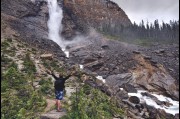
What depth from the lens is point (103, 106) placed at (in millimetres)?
22688

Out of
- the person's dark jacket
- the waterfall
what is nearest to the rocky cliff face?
the waterfall

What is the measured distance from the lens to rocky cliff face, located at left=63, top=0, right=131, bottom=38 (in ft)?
392

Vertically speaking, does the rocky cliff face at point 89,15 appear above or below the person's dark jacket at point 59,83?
above

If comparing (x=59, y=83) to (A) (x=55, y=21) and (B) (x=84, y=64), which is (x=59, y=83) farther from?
(A) (x=55, y=21)

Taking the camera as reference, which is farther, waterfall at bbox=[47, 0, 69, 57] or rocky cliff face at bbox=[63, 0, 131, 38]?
rocky cliff face at bbox=[63, 0, 131, 38]

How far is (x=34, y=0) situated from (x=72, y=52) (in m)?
41.0

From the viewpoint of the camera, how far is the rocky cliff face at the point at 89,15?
119594mm

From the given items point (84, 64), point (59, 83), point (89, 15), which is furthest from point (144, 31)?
point (59, 83)

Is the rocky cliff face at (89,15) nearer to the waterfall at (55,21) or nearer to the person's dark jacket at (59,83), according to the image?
the waterfall at (55,21)

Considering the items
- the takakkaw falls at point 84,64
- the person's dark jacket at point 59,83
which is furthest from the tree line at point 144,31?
the person's dark jacket at point 59,83

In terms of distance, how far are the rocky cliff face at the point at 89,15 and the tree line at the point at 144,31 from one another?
3.77 m

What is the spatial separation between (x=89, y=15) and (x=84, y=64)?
252ft

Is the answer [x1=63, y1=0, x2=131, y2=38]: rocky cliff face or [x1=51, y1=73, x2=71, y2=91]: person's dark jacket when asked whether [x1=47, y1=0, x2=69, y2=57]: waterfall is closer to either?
[x1=63, y1=0, x2=131, y2=38]: rocky cliff face

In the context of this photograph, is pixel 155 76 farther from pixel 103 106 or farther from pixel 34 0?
pixel 34 0
